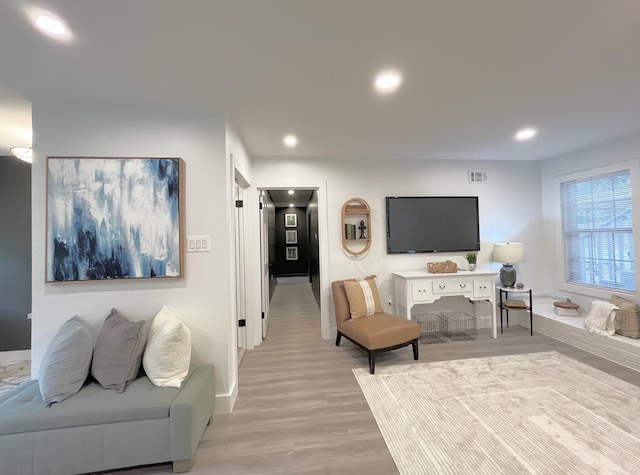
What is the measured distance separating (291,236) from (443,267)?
554cm

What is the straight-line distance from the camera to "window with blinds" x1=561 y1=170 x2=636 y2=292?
10.3 feet

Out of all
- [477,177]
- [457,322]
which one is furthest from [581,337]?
[477,177]

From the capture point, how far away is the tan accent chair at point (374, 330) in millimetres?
2670

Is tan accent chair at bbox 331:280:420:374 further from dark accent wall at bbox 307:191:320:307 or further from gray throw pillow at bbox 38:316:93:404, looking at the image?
gray throw pillow at bbox 38:316:93:404

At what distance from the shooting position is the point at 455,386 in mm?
2338

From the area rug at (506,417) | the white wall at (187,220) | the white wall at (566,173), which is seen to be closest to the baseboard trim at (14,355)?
the white wall at (187,220)

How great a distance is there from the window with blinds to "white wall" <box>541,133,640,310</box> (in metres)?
0.12

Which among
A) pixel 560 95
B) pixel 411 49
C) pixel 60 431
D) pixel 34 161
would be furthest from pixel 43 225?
pixel 560 95

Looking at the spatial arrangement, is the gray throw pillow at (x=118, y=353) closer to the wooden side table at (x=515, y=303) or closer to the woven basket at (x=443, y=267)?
the woven basket at (x=443, y=267)

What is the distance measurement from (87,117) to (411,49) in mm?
2343

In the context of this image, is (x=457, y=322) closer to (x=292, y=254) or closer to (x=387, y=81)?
(x=387, y=81)

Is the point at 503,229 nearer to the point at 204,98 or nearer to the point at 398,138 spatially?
the point at 398,138

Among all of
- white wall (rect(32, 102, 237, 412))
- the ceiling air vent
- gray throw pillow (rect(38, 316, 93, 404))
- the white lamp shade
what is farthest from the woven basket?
gray throw pillow (rect(38, 316, 93, 404))

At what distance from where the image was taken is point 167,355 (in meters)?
1.76
